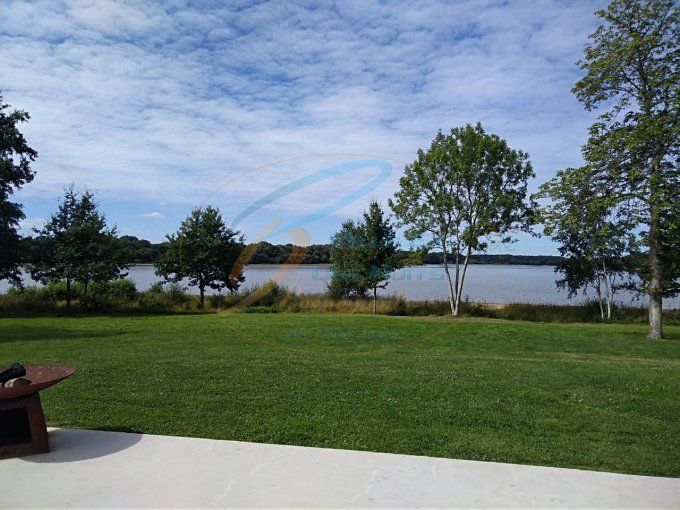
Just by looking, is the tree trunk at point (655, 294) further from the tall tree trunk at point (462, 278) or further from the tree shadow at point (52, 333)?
the tree shadow at point (52, 333)

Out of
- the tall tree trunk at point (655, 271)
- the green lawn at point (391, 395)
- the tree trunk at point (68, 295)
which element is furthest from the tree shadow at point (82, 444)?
the tree trunk at point (68, 295)

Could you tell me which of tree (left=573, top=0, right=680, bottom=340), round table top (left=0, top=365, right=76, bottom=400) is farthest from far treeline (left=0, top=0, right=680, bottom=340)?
round table top (left=0, top=365, right=76, bottom=400)

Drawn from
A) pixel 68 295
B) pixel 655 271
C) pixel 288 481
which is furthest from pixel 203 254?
pixel 288 481

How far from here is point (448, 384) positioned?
8141mm

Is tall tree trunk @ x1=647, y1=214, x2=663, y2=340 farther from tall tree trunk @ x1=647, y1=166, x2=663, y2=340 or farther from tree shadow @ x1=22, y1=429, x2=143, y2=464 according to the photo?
tree shadow @ x1=22, y1=429, x2=143, y2=464

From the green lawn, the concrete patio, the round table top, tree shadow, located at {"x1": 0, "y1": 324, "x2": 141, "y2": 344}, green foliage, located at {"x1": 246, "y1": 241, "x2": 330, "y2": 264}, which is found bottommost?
the concrete patio

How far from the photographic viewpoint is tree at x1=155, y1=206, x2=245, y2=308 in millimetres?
28375

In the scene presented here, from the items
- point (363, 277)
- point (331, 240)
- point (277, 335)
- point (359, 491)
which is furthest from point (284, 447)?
point (331, 240)

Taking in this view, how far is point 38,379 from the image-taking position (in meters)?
5.07

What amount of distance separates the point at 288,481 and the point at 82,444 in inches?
95.4

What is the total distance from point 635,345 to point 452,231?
1287cm

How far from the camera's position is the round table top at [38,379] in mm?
4695

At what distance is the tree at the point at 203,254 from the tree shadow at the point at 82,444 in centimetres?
2273

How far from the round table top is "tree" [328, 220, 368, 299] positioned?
866 inches
